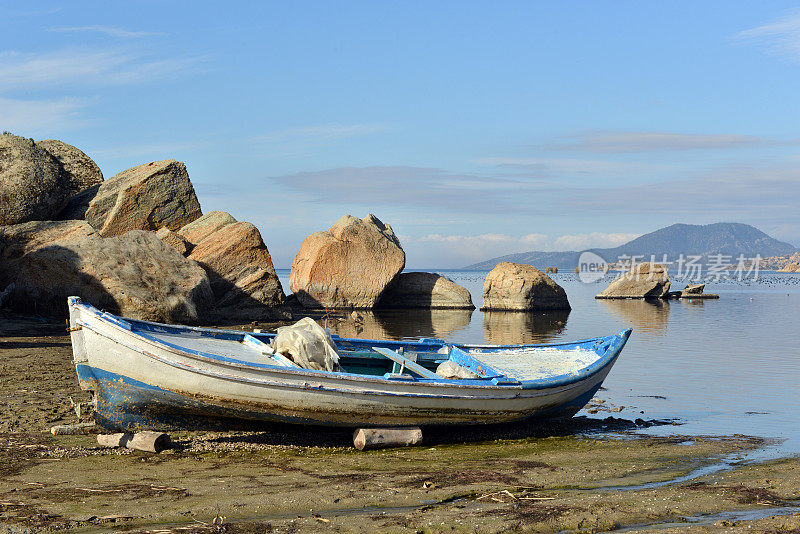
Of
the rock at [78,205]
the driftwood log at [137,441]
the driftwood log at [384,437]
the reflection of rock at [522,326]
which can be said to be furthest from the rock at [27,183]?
the driftwood log at [384,437]

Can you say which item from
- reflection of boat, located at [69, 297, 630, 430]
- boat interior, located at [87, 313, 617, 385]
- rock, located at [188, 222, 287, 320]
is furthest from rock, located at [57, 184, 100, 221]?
reflection of boat, located at [69, 297, 630, 430]

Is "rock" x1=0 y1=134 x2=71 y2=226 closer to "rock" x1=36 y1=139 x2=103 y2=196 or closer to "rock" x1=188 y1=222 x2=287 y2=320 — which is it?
"rock" x1=36 y1=139 x2=103 y2=196

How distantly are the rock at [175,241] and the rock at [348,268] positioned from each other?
23.9 feet

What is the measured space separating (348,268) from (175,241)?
31.1 feet

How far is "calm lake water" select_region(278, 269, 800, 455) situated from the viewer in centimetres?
1365

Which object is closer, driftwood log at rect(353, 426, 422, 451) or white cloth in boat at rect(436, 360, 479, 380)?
driftwood log at rect(353, 426, 422, 451)

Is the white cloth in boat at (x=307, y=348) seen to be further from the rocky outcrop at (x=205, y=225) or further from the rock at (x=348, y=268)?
the rock at (x=348, y=268)

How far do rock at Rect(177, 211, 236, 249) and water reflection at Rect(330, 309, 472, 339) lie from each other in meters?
6.56

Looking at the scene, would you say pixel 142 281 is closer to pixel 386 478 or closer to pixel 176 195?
pixel 176 195

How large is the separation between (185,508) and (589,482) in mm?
4418

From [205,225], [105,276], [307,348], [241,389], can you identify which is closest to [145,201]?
[205,225]

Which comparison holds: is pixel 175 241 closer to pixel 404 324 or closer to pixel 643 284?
pixel 404 324

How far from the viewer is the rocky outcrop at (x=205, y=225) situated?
3141 centimetres

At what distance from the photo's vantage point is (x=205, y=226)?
3191 cm
